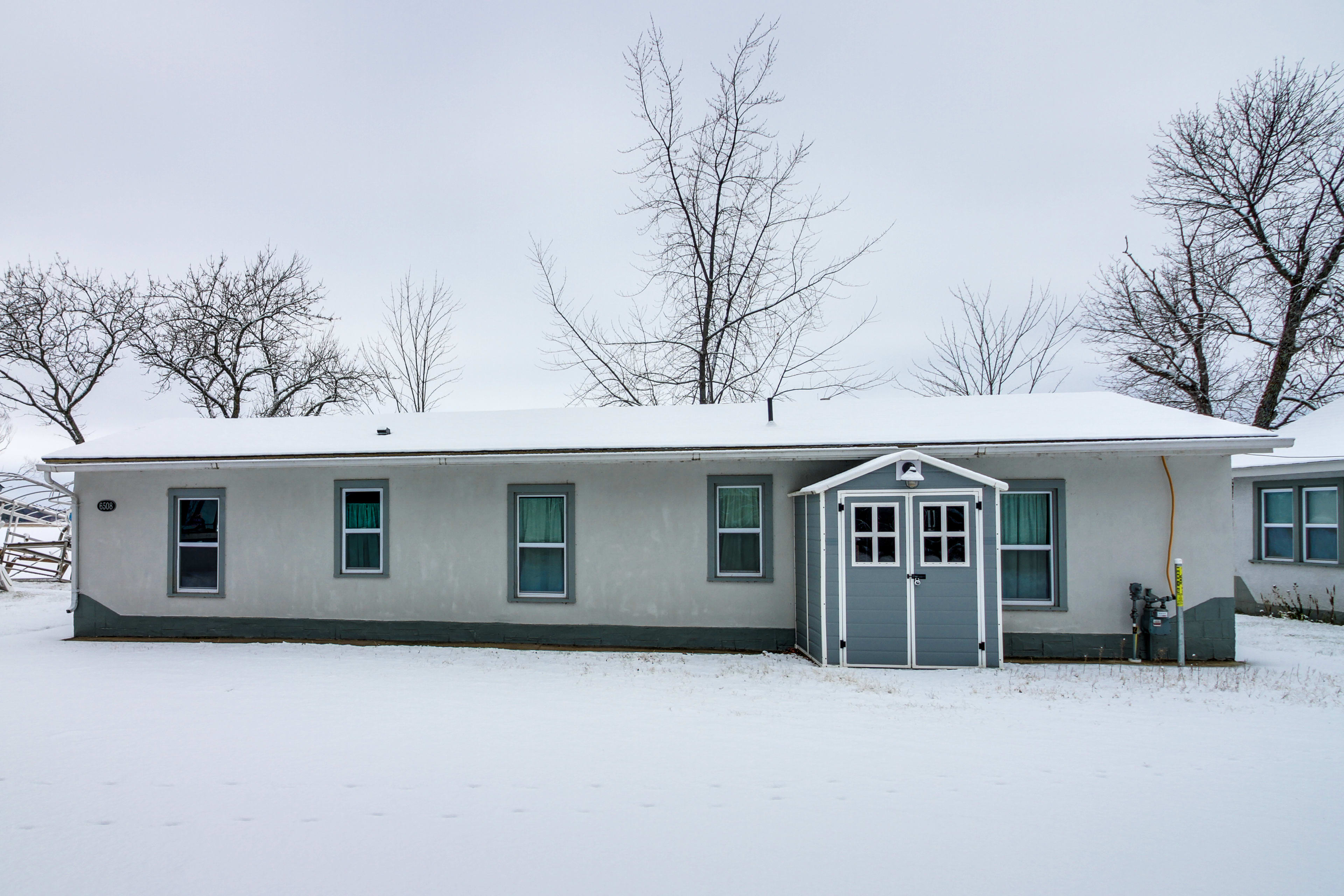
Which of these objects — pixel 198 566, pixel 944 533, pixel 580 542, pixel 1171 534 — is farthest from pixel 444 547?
pixel 1171 534

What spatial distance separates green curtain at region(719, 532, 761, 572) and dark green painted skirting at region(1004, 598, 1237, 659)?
3.48 meters

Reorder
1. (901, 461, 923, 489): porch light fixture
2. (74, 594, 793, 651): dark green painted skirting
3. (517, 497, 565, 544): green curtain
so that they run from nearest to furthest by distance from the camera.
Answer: (901, 461, 923, 489): porch light fixture → (74, 594, 793, 651): dark green painted skirting → (517, 497, 565, 544): green curtain

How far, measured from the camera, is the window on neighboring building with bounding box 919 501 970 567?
355 inches

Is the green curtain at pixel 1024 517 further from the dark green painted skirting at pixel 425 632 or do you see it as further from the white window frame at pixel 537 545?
the white window frame at pixel 537 545

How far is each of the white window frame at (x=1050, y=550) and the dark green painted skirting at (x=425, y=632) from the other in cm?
310

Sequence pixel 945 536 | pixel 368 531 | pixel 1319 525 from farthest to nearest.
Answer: pixel 1319 525
pixel 368 531
pixel 945 536

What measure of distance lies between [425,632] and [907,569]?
22.7 feet

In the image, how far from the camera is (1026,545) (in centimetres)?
996

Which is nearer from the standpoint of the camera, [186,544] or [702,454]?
[702,454]

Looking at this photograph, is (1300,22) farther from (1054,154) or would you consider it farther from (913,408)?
(913,408)

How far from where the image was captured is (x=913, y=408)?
11.6 meters

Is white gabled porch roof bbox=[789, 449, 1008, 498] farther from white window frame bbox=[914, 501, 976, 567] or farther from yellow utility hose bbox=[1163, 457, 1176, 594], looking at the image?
yellow utility hose bbox=[1163, 457, 1176, 594]

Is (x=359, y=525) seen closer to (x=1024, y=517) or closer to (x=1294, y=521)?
(x=1024, y=517)

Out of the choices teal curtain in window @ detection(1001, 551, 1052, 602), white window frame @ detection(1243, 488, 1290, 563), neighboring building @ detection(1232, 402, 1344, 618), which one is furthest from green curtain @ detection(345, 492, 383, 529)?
white window frame @ detection(1243, 488, 1290, 563)
